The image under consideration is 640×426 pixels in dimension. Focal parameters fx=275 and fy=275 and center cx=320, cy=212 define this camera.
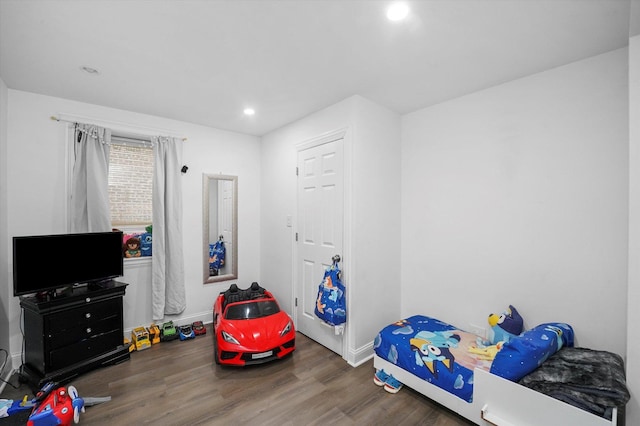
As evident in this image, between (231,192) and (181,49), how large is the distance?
2129 millimetres

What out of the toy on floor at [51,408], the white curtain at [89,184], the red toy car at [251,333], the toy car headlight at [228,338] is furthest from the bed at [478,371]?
the white curtain at [89,184]

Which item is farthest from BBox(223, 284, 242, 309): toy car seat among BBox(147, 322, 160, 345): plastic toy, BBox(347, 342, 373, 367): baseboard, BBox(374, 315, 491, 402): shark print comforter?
BBox(374, 315, 491, 402): shark print comforter

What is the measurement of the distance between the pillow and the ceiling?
6.37 feet

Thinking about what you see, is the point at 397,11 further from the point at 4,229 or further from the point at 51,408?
the point at 4,229

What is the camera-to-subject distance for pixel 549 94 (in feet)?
7.11

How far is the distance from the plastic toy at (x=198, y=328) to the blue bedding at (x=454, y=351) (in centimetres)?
215

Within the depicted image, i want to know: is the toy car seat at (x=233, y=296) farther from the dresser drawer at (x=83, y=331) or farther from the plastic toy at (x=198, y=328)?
the dresser drawer at (x=83, y=331)

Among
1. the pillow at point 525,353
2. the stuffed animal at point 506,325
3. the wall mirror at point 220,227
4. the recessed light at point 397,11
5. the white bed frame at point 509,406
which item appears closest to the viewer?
the white bed frame at point 509,406

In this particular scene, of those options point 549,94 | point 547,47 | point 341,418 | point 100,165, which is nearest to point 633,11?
point 547,47

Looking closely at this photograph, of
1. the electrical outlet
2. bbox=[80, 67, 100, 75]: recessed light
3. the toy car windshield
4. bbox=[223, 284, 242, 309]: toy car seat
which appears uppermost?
bbox=[80, 67, 100, 75]: recessed light

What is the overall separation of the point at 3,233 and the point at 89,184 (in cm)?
76

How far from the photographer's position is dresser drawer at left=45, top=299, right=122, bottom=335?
2.29 metres

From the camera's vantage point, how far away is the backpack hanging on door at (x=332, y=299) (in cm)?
263

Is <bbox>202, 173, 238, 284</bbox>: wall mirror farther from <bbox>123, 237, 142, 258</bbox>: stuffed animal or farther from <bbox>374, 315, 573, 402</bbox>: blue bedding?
<bbox>374, 315, 573, 402</bbox>: blue bedding
